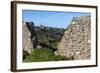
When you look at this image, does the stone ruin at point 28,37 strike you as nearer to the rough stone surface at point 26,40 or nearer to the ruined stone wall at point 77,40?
the rough stone surface at point 26,40

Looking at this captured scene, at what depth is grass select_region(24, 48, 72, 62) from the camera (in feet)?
6.95

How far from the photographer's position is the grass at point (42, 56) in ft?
6.95

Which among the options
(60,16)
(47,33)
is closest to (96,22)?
(60,16)

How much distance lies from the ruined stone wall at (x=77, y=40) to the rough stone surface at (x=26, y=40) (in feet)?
1.05

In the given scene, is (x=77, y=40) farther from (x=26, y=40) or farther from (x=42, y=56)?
(x=26, y=40)

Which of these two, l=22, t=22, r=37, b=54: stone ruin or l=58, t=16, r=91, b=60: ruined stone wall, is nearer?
l=22, t=22, r=37, b=54: stone ruin

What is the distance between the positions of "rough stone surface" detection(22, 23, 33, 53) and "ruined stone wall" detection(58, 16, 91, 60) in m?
0.32

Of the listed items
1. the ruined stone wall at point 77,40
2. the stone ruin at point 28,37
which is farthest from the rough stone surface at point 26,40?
the ruined stone wall at point 77,40

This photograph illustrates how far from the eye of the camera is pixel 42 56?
2160 mm

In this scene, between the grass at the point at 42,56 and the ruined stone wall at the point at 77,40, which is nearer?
the grass at the point at 42,56

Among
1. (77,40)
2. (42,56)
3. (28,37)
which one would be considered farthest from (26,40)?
(77,40)

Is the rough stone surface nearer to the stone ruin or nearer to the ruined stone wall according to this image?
the stone ruin

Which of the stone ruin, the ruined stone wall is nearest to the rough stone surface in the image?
the stone ruin

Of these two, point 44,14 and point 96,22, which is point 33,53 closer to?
point 44,14
